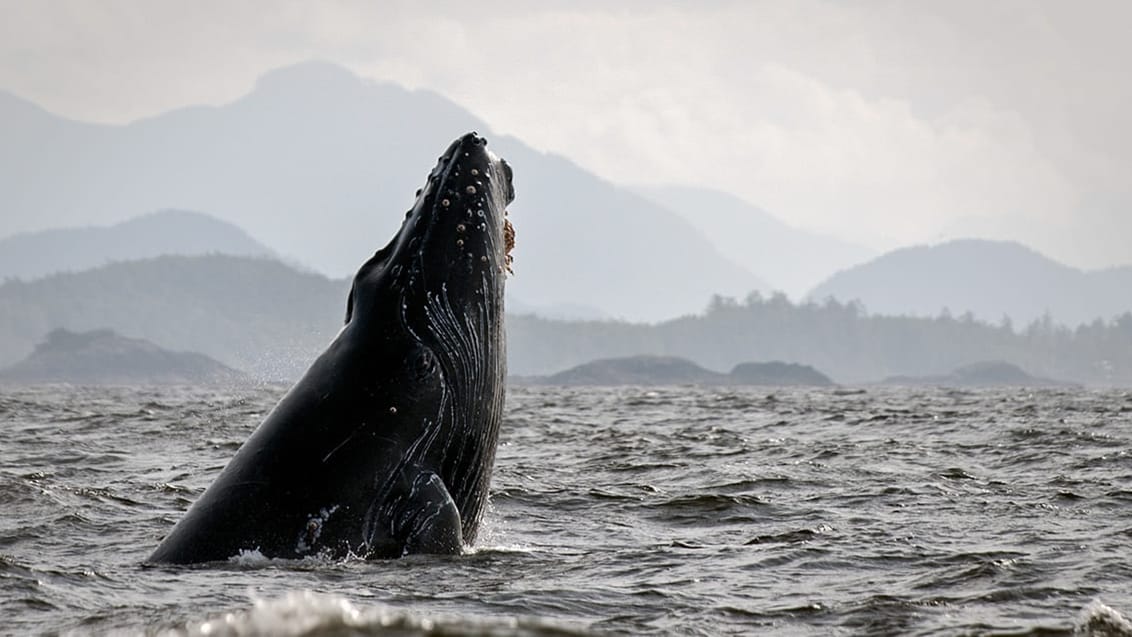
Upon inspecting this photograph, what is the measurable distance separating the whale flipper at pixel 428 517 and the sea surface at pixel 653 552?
Answer: 8 cm

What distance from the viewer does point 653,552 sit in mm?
8211

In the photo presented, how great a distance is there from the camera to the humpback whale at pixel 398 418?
6629mm

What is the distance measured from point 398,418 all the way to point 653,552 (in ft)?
6.65

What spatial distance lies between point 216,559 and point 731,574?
2.60 metres

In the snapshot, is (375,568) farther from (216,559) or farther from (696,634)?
(696,634)

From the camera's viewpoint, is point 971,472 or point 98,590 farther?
point 971,472

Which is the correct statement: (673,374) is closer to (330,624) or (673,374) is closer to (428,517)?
(428,517)

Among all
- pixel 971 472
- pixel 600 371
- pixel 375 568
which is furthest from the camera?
pixel 600 371

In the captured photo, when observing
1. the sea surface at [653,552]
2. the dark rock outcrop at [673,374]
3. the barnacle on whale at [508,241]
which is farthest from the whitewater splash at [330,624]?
the dark rock outcrop at [673,374]

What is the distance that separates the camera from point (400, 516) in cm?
673

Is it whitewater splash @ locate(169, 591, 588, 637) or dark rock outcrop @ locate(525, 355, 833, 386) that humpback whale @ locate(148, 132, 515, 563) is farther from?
dark rock outcrop @ locate(525, 355, 833, 386)

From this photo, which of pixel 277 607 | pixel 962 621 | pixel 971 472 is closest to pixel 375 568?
pixel 962 621

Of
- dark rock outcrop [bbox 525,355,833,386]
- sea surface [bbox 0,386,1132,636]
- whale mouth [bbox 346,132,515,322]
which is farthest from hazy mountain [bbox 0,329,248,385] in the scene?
whale mouth [bbox 346,132,515,322]


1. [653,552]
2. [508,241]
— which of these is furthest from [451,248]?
[653,552]
